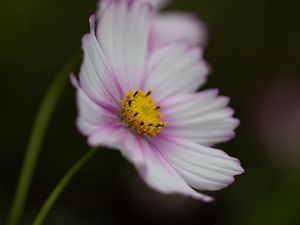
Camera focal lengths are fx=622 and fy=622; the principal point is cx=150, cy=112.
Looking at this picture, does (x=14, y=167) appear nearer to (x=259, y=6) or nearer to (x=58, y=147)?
(x=58, y=147)

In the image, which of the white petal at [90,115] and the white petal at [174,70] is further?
the white petal at [174,70]

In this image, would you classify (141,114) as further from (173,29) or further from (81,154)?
(81,154)

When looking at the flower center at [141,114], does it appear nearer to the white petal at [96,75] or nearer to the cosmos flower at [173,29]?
the white petal at [96,75]

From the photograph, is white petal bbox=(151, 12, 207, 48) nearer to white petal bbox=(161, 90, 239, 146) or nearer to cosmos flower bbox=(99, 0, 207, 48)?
cosmos flower bbox=(99, 0, 207, 48)

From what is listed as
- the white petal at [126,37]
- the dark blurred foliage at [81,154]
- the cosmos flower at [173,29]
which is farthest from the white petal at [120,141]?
the dark blurred foliage at [81,154]

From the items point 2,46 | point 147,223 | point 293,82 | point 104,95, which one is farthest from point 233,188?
point 104,95

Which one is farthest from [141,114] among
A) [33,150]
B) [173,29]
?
[173,29]
